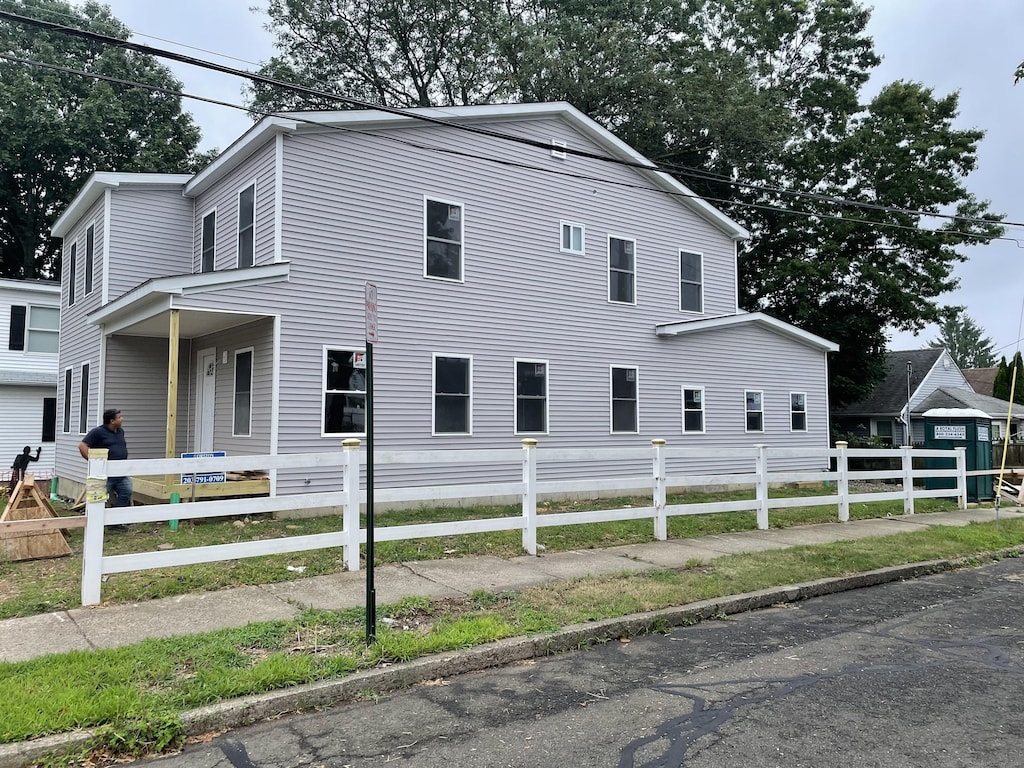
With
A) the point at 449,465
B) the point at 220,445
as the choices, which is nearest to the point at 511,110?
the point at 449,465

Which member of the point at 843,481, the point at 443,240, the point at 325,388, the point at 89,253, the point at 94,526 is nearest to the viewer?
the point at 94,526

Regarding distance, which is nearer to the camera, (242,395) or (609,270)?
(242,395)

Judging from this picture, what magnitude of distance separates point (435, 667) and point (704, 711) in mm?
1833

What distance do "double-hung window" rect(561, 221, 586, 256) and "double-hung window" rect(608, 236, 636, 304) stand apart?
2.77 feet

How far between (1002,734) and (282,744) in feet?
13.3

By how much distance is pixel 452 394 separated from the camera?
46.7ft

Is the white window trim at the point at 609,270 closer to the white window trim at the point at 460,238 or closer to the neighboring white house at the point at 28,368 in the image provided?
the white window trim at the point at 460,238

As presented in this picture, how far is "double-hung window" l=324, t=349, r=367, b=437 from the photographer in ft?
41.9

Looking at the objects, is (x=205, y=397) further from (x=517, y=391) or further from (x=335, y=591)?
(x=335, y=591)

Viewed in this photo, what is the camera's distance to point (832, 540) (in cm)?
1043

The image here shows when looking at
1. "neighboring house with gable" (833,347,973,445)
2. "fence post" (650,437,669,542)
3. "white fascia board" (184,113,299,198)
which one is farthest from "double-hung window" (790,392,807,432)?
"neighboring house with gable" (833,347,973,445)

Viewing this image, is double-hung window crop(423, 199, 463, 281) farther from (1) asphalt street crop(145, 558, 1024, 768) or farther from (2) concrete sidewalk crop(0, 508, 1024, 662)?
(1) asphalt street crop(145, 558, 1024, 768)

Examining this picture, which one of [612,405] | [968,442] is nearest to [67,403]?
[612,405]

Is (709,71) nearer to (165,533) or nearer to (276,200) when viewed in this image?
(276,200)
